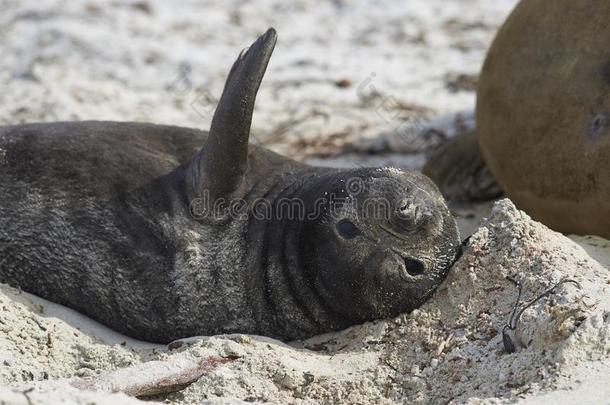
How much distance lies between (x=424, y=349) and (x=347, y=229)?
507 millimetres

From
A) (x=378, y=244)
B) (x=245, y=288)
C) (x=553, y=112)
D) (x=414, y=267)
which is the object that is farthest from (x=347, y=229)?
(x=553, y=112)

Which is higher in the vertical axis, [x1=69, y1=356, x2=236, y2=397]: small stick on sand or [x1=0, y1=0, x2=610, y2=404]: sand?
[x1=0, y1=0, x2=610, y2=404]: sand

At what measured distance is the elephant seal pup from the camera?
3.82m

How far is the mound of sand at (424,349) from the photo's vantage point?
3305mm

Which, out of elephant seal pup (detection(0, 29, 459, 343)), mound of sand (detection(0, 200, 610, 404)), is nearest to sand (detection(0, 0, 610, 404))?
mound of sand (detection(0, 200, 610, 404))

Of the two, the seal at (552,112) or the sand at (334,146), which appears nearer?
the sand at (334,146)

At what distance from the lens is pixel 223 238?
13.4ft

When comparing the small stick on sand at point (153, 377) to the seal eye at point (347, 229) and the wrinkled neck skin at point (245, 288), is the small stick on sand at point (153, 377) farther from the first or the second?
the seal eye at point (347, 229)

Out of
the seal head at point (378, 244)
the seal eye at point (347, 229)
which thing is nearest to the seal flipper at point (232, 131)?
the seal head at point (378, 244)

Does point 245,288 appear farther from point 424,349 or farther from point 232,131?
point 424,349

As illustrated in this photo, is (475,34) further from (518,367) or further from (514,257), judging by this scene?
(518,367)

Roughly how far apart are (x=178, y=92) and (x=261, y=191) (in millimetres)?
3224

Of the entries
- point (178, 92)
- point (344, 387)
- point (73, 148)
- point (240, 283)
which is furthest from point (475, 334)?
point (178, 92)

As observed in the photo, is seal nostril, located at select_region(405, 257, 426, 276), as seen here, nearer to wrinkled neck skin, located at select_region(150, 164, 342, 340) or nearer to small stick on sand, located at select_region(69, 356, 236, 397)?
wrinkled neck skin, located at select_region(150, 164, 342, 340)
